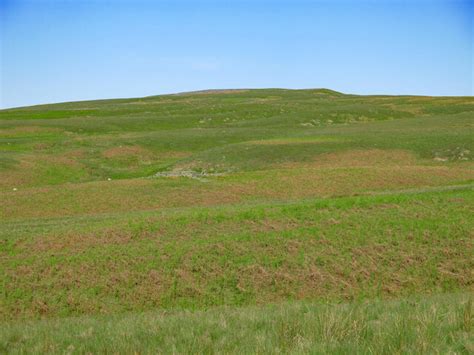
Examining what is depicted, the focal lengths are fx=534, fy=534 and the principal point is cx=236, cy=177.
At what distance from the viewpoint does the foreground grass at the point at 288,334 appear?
852cm

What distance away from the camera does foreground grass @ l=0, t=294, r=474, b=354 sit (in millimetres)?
8523

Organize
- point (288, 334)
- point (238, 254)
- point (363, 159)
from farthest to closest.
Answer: point (363, 159)
point (238, 254)
point (288, 334)

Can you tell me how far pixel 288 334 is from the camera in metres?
9.57

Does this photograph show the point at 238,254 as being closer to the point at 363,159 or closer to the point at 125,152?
the point at 363,159

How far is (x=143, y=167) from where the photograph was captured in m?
56.8

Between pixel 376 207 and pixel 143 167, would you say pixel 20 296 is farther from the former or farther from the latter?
pixel 143 167

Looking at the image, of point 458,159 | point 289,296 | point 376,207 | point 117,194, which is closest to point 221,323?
point 289,296

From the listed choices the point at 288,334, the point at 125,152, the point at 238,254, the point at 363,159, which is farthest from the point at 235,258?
the point at 125,152

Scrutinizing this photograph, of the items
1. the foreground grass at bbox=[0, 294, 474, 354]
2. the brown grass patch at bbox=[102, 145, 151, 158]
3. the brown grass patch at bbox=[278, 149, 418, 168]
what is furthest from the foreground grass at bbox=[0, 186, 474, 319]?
the brown grass patch at bbox=[102, 145, 151, 158]

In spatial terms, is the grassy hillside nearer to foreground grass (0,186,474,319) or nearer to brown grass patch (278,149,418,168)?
foreground grass (0,186,474,319)

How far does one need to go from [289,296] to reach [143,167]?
39492 mm

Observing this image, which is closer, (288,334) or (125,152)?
(288,334)

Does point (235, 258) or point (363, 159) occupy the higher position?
point (363, 159)

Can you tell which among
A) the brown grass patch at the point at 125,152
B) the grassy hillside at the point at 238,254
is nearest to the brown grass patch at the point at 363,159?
the grassy hillside at the point at 238,254
